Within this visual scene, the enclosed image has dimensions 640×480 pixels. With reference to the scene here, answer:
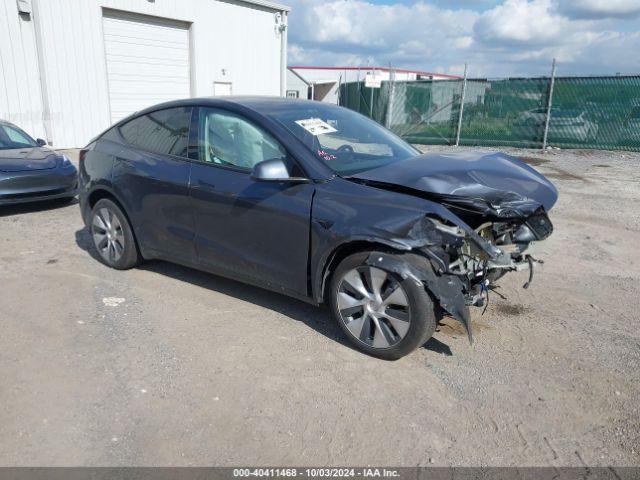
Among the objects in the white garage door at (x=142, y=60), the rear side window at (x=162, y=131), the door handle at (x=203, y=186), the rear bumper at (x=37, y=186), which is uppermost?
the white garage door at (x=142, y=60)

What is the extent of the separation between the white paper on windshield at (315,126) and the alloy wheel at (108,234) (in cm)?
213

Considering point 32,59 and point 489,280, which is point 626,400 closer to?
point 489,280

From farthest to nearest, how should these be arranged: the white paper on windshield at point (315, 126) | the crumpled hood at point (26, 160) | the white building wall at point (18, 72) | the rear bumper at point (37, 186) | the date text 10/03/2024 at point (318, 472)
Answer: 1. the white building wall at point (18, 72)
2. the crumpled hood at point (26, 160)
3. the rear bumper at point (37, 186)
4. the white paper on windshield at point (315, 126)
5. the date text 10/03/2024 at point (318, 472)

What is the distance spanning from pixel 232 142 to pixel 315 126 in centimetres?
67

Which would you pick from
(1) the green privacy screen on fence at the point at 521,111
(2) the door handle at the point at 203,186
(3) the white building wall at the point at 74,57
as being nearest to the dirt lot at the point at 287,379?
(2) the door handle at the point at 203,186

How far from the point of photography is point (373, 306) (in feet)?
11.3

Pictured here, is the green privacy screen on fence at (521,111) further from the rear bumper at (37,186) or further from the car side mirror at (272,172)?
the car side mirror at (272,172)

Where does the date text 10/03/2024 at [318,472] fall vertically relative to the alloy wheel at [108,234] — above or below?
below

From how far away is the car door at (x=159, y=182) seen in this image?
4.35 meters

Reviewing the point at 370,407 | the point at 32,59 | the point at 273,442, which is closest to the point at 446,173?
the point at 370,407

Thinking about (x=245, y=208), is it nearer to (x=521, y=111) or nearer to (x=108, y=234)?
(x=108, y=234)

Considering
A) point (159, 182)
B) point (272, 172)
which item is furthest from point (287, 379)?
point (159, 182)

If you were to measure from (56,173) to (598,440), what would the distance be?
300 inches

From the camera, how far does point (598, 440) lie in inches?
108
